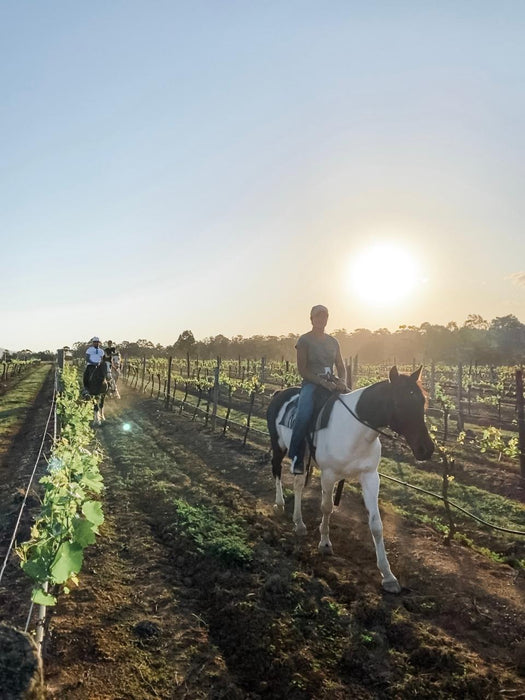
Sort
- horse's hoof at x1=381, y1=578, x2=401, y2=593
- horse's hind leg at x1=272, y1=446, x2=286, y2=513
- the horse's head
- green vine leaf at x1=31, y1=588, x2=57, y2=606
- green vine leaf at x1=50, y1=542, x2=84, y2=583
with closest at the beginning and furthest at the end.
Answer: green vine leaf at x1=31, y1=588, x2=57, y2=606, green vine leaf at x1=50, y1=542, x2=84, y2=583, horse's hoof at x1=381, y1=578, x2=401, y2=593, the horse's head, horse's hind leg at x1=272, y1=446, x2=286, y2=513

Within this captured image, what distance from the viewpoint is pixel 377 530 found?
5285mm

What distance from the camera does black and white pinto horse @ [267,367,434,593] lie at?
5.22m

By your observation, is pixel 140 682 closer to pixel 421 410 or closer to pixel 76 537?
pixel 76 537

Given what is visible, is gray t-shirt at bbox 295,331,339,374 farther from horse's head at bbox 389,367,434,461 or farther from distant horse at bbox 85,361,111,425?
distant horse at bbox 85,361,111,425

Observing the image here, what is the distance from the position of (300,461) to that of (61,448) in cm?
326

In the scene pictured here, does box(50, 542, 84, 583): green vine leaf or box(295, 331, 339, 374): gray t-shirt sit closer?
box(50, 542, 84, 583): green vine leaf

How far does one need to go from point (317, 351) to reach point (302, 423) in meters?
1.10

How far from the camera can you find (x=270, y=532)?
6.61m

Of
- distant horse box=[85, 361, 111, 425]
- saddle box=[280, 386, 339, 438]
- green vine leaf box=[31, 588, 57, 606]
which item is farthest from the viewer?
distant horse box=[85, 361, 111, 425]

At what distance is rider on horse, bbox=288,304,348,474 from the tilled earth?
1.38 meters

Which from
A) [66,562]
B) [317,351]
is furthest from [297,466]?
[66,562]

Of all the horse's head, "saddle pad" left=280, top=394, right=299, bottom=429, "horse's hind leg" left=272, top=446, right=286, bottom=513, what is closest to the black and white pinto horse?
the horse's head

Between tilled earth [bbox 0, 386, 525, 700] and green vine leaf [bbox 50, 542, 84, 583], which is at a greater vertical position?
green vine leaf [bbox 50, 542, 84, 583]

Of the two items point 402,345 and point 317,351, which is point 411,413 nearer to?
point 317,351
